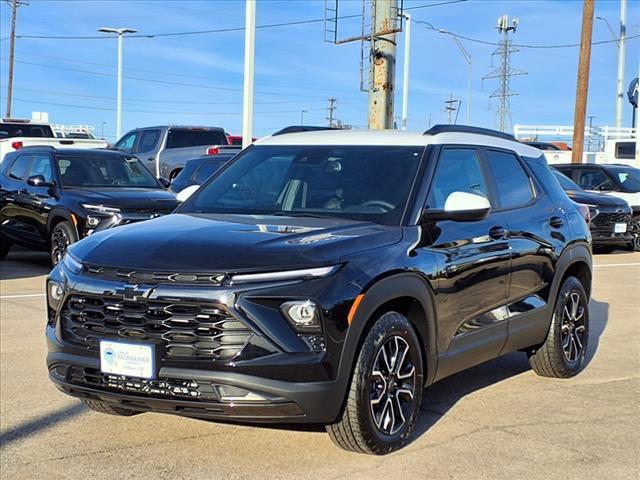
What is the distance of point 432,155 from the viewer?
17.3ft

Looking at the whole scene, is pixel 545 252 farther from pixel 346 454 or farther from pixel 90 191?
pixel 90 191

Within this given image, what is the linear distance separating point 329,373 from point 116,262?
3.96ft

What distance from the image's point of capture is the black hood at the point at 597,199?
53.9 feet

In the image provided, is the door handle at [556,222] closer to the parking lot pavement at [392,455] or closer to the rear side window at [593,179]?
the parking lot pavement at [392,455]

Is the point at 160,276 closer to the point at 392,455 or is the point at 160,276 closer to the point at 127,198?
the point at 392,455

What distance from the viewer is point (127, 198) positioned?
36.4 feet

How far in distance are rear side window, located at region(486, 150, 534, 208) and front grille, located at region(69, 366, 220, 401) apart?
276 centimetres

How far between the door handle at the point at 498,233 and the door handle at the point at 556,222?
83 centimetres

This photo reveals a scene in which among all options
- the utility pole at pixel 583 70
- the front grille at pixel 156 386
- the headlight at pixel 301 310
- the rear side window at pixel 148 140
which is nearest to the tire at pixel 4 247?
the rear side window at pixel 148 140

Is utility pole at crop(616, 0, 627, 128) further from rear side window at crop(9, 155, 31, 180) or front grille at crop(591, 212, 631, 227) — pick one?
rear side window at crop(9, 155, 31, 180)

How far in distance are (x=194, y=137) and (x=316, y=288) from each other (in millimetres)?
16889

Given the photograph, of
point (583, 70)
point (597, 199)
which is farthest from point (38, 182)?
point (583, 70)

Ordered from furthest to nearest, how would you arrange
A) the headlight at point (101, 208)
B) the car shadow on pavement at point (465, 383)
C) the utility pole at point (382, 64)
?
the utility pole at point (382, 64) < the headlight at point (101, 208) < the car shadow on pavement at point (465, 383)

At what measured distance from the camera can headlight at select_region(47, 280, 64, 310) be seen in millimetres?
4445
